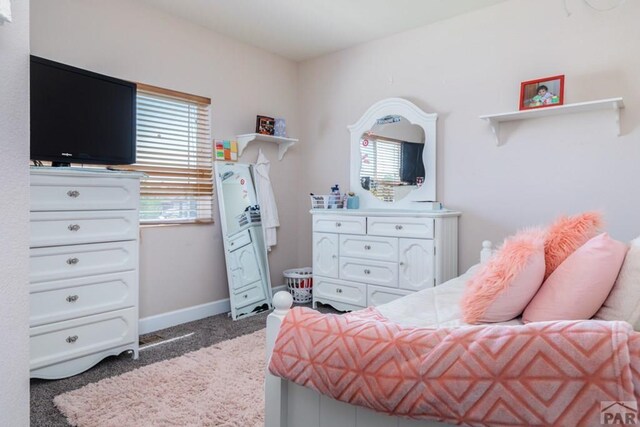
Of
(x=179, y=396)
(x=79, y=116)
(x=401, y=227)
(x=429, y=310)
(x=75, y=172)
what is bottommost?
(x=179, y=396)

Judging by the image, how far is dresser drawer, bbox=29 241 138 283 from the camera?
2.14 m

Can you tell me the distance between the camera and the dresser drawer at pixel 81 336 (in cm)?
213

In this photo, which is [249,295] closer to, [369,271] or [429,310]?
[369,271]

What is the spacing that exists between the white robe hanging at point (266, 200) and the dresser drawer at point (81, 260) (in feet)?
4.86

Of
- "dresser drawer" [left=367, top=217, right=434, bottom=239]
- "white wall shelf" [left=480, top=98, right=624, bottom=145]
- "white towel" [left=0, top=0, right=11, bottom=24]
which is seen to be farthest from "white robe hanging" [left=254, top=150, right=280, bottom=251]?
"white towel" [left=0, top=0, right=11, bottom=24]

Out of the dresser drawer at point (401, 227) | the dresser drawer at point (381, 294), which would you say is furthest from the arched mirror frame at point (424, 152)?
the dresser drawer at point (381, 294)

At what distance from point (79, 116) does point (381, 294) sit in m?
2.44

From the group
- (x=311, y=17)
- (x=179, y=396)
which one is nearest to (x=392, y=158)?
(x=311, y=17)

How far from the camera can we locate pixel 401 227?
3121mm

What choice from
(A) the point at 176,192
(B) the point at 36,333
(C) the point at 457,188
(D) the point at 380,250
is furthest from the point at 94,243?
(C) the point at 457,188

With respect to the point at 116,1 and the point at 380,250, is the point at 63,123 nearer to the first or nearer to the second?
the point at 116,1

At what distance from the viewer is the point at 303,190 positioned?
4.35 metres

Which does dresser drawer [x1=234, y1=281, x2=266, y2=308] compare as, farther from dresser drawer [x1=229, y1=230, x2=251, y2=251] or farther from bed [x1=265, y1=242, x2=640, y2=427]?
bed [x1=265, y1=242, x2=640, y2=427]

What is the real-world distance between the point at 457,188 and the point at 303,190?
1.69 metres
